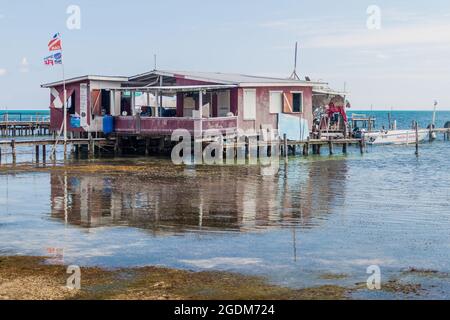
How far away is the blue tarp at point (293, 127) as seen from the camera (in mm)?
40875

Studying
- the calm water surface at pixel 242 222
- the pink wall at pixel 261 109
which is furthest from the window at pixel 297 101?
the calm water surface at pixel 242 222

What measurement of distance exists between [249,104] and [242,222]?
72.3 feet

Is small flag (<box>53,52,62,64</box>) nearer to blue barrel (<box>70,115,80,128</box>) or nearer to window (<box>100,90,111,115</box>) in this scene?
window (<box>100,90,111,115</box>)

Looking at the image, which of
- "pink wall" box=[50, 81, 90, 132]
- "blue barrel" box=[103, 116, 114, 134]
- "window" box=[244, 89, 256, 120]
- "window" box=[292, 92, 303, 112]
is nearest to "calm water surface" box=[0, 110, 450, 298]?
"window" box=[244, 89, 256, 120]

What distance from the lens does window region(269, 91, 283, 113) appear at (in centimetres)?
4009

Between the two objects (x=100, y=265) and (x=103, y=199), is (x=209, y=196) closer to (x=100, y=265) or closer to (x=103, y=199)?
(x=103, y=199)

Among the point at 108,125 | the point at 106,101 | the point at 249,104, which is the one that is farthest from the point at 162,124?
the point at 106,101

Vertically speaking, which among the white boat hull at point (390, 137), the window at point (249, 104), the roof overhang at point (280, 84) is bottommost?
the white boat hull at point (390, 137)

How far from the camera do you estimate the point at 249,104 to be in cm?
3888

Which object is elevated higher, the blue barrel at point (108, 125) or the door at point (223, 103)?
the door at point (223, 103)

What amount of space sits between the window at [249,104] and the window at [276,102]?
4.59 ft

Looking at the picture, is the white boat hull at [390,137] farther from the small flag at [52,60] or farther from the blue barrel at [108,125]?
the small flag at [52,60]

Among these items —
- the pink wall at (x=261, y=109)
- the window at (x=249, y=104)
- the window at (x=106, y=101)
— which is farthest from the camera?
the window at (x=106, y=101)

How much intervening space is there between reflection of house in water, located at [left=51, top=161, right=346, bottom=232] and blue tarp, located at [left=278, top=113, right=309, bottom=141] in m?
9.84
